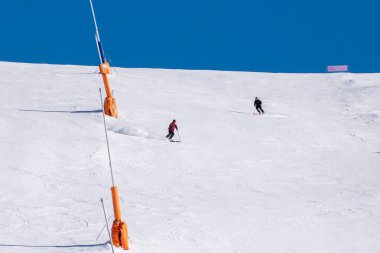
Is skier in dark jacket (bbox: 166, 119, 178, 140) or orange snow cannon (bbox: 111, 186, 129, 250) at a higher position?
skier in dark jacket (bbox: 166, 119, 178, 140)

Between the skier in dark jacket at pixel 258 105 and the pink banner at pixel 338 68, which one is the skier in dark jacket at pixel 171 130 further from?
the pink banner at pixel 338 68

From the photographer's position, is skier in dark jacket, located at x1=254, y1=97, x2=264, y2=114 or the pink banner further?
the pink banner

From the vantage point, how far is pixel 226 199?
16.6m

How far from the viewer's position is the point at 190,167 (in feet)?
65.5

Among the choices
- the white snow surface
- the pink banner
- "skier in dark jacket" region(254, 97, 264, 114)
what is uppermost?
the pink banner

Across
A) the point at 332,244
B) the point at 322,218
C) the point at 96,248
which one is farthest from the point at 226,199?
the point at 96,248

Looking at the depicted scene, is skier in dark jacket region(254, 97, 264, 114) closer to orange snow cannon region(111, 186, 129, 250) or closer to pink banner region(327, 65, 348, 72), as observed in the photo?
pink banner region(327, 65, 348, 72)

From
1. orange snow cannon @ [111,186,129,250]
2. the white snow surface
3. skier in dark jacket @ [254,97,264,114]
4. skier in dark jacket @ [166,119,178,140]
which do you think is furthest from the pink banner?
orange snow cannon @ [111,186,129,250]

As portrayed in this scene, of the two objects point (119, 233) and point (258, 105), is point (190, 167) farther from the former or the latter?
point (258, 105)

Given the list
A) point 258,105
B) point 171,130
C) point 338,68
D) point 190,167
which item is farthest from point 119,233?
point 338,68

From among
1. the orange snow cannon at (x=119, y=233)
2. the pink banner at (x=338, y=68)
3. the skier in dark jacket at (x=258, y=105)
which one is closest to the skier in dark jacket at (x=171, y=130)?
the skier in dark jacket at (x=258, y=105)

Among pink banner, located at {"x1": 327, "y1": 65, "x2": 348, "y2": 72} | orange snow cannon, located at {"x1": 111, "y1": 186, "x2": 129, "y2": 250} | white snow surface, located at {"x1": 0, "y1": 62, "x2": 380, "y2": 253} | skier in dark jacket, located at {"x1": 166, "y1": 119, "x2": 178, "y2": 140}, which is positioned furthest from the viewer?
pink banner, located at {"x1": 327, "y1": 65, "x2": 348, "y2": 72}

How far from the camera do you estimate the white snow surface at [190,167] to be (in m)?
13.7

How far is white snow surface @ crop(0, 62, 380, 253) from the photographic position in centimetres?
1366
